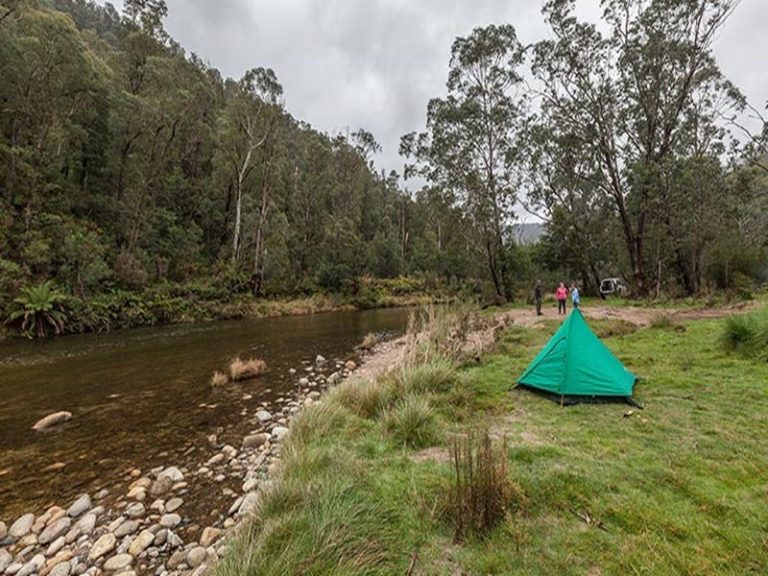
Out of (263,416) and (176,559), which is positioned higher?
(263,416)

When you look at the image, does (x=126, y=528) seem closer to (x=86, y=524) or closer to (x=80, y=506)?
(x=86, y=524)

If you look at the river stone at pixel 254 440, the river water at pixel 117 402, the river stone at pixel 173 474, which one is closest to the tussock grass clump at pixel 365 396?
the river stone at pixel 254 440

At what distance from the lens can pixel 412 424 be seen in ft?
15.0

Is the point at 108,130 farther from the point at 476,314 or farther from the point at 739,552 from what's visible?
the point at 739,552

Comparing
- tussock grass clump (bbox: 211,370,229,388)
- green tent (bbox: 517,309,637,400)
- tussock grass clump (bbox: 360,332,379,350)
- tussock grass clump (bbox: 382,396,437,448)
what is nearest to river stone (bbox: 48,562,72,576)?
tussock grass clump (bbox: 382,396,437,448)

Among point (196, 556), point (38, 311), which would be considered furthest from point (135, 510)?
point (38, 311)

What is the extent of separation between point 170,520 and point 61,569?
805 mm

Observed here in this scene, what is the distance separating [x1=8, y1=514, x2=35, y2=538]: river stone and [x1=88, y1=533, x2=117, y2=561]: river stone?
902mm

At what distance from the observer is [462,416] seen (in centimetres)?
510

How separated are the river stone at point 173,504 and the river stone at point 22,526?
1.22m

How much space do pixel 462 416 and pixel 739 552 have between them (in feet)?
9.82

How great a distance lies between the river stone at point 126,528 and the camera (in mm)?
3455

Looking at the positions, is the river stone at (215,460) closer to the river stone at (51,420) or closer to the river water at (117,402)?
the river water at (117,402)

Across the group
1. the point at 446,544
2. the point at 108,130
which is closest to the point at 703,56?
→ the point at 446,544
